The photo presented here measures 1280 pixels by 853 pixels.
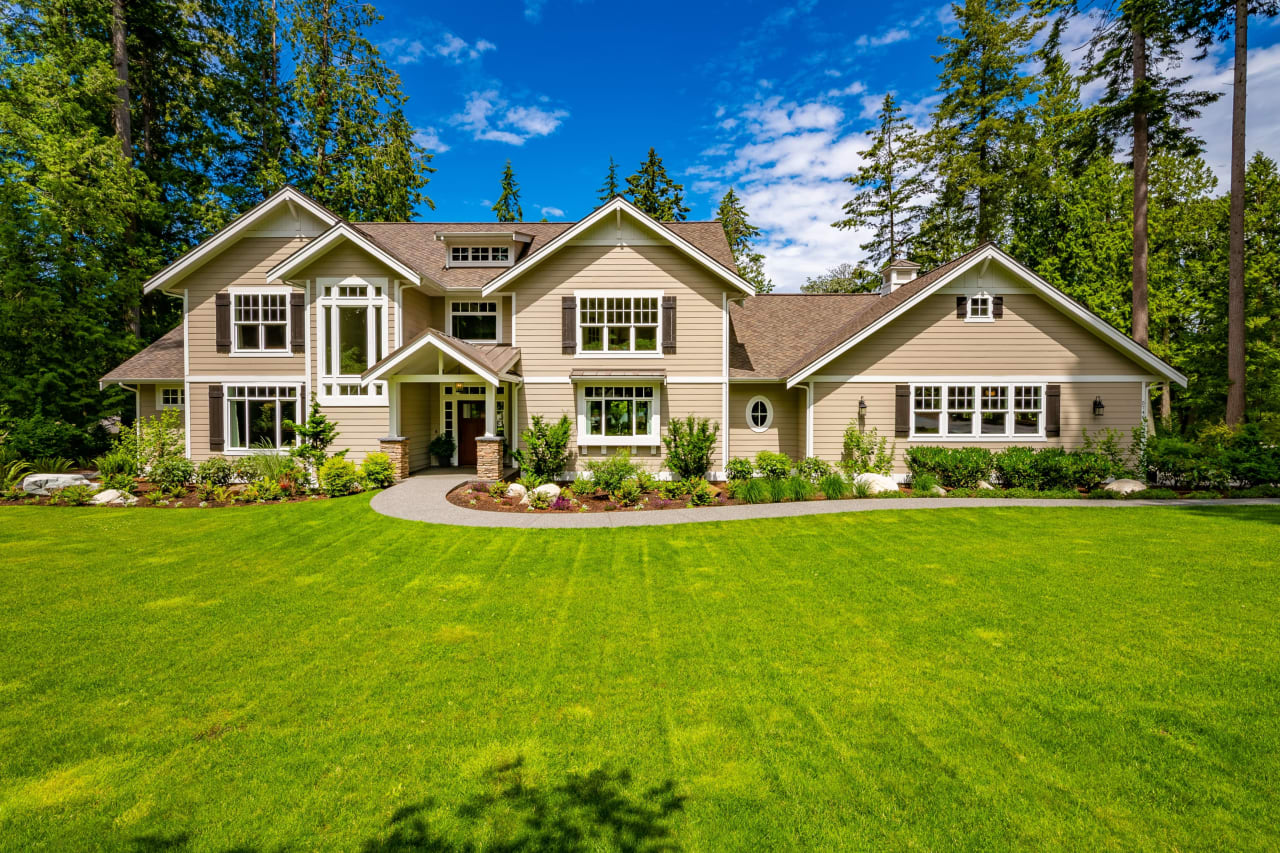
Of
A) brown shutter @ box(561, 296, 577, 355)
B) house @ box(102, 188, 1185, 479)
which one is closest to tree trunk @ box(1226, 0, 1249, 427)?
house @ box(102, 188, 1185, 479)

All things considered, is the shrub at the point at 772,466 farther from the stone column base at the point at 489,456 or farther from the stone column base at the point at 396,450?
the stone column base at the point at 396,450

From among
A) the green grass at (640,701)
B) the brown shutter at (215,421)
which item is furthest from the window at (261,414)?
the green grass at (640,701)

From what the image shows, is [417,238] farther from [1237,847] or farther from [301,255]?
[1237,847]

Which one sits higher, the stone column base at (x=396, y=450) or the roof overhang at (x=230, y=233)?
the roof overhang at (x=230, y=233)

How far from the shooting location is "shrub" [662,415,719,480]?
14195 mm

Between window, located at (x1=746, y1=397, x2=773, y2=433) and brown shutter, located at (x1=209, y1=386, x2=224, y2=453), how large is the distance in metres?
15.7

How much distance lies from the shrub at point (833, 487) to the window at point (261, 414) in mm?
14933

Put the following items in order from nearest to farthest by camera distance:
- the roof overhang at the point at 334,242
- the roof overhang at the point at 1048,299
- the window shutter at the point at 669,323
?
1. the roof overhang at the point at 1048,299
2. the roof overhang at the point at 334,242
3. the window shutter at the point at 669,323

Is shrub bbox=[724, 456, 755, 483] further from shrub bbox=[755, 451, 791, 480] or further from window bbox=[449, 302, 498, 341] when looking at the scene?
window bbox=[449, 302, 498, 341]

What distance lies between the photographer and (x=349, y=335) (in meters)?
15.3

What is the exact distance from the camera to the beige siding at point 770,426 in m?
16.7

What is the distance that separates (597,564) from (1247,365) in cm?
2483

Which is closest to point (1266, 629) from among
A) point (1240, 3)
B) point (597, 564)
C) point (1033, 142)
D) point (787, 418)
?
point (597, 564)

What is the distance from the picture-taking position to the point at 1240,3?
14.9 meters
